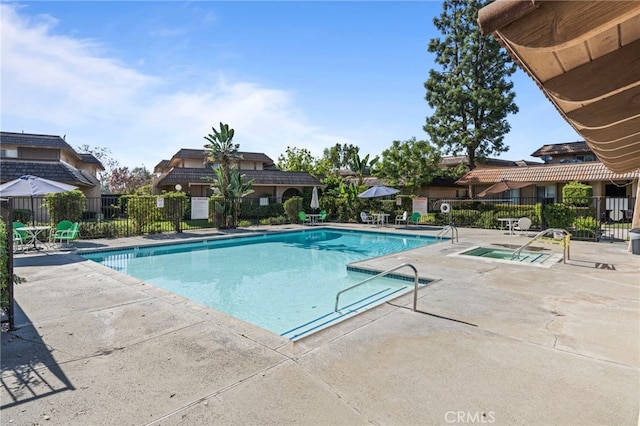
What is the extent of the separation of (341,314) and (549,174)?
2429cm

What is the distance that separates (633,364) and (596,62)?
3832 mm

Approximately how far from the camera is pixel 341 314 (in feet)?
23.5

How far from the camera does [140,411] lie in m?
2.95

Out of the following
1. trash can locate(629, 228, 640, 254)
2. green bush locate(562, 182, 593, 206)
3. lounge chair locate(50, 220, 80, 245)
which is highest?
green bush locate(562, 182, 593, 206)

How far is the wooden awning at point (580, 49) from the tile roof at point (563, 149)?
40.9 m

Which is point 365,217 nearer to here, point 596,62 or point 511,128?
point 511,128

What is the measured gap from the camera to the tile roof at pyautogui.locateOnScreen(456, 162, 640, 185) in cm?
2212

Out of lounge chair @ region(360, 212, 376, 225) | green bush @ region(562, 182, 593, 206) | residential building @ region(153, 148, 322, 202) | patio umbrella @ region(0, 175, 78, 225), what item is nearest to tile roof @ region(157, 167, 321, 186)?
residential building @ region(153, 148, 322, 202)

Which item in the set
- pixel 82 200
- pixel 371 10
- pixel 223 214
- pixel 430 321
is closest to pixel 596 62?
pixel 430 321

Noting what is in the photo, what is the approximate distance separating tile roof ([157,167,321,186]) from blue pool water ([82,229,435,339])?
1137cm

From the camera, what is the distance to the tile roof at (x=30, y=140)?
1089 inches
